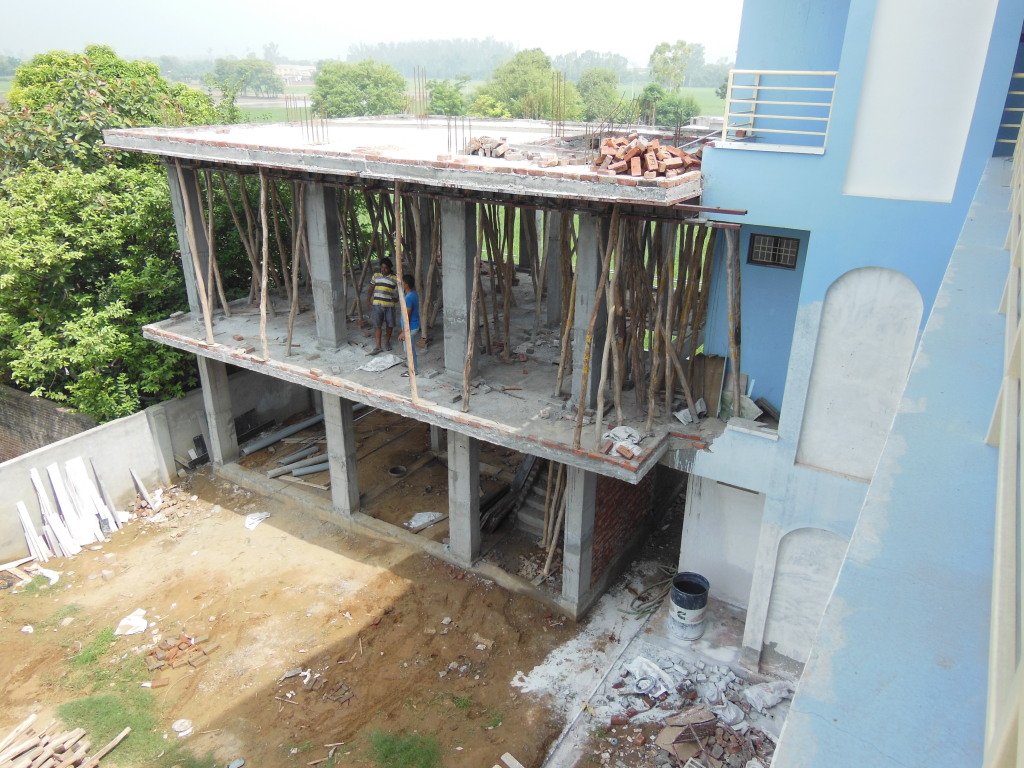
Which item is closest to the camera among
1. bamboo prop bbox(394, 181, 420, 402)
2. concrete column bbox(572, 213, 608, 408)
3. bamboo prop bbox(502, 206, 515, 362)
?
concrete column bbox(572, 213, 608, 408)

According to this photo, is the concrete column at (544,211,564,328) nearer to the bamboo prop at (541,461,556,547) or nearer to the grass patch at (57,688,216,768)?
the bamboo prop at (541,461,556,547)

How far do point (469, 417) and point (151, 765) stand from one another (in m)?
6.77

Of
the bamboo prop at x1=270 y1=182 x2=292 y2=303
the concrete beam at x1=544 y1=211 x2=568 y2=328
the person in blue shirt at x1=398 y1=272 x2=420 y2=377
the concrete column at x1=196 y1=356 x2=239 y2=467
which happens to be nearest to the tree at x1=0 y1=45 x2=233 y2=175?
the bamboo prop at x1=270 y1=182 x2=292 y2=303

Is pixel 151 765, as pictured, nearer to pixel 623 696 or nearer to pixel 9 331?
pixel 623 696

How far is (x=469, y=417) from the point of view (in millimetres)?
11758

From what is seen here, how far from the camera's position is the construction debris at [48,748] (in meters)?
9.94

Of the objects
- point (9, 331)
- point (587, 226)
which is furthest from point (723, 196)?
point (9, 331)

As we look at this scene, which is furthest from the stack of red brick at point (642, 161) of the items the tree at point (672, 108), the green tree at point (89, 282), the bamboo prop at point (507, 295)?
the tree at point (672, 108)

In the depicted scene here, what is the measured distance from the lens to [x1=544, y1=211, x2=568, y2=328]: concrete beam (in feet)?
52.5

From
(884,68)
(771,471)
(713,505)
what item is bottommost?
(713,505)

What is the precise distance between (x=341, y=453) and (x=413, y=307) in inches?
144

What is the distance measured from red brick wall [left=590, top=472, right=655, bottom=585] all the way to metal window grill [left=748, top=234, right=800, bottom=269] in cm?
433

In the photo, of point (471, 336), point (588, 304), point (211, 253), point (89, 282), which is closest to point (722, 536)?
point (588, 304)

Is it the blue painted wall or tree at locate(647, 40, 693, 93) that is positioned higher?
tree at locate(647, 40, 693, 93)
